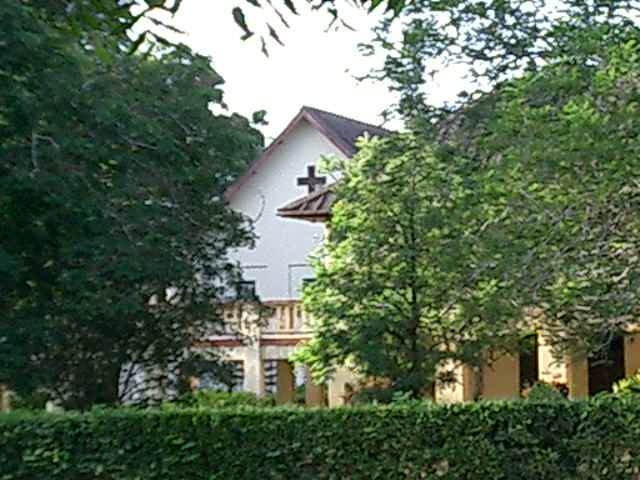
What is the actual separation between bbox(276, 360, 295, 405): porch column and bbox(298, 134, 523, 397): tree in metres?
9.28

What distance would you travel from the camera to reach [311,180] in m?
32.0

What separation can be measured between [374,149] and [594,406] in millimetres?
6847

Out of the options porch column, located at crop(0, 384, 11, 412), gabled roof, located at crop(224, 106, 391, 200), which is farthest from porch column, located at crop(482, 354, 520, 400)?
porch column, located at crop(0, 384, 11, 412)

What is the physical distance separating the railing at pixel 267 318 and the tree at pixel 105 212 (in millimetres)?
1018

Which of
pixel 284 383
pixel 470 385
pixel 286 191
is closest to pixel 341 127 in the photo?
pixel 286 191

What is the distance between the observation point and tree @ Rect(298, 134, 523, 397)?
16.4 m

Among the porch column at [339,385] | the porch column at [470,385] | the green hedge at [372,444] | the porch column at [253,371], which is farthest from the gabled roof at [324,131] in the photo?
the green hedge at [372,444]

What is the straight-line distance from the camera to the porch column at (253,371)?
1041 inches

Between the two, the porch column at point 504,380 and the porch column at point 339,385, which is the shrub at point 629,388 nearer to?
the porch column at point 339,385

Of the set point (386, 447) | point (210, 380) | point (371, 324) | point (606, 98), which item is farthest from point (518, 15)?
point (210, 380)

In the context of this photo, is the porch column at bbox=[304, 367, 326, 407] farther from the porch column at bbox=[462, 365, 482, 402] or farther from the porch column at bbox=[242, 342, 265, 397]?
the porch column at bbox=[462, 365, 482, 402]

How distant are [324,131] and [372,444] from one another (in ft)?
65.5

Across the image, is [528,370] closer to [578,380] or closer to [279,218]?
[578,380]

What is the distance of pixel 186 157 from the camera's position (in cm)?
1794
